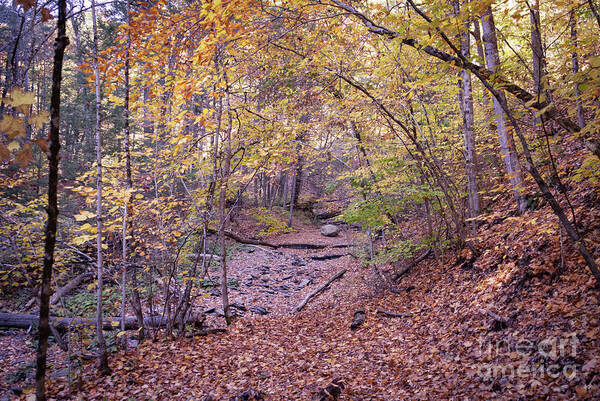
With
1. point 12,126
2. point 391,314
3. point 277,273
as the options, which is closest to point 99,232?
point 12,126

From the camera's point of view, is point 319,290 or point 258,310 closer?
point 258,310

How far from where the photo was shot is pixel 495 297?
5023mm

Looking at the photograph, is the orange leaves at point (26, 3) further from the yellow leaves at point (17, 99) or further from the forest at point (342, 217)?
the yellow leaves at point (17, 99)

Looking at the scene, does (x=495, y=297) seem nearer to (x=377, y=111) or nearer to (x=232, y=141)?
(x=377, y=111)

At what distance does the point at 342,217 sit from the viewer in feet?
27.7

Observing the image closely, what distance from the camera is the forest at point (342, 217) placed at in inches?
129

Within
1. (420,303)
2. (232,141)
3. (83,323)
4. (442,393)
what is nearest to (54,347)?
(83,323)

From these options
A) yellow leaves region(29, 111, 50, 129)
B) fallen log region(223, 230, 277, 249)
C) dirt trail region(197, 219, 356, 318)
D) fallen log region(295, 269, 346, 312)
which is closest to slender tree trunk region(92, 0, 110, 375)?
dirt trail region(197, 219, 356, 318)

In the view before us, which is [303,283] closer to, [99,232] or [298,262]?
[298,262]

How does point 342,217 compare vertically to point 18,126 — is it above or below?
below

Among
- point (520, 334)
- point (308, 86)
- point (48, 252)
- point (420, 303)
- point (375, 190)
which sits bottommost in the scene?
point (420, 303)

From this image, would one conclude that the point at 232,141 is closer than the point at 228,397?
No

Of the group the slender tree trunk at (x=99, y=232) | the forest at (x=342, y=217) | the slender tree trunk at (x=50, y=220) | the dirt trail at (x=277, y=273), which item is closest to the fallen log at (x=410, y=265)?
the forest at (x=342, y=217)

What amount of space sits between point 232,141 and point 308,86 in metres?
2.95
